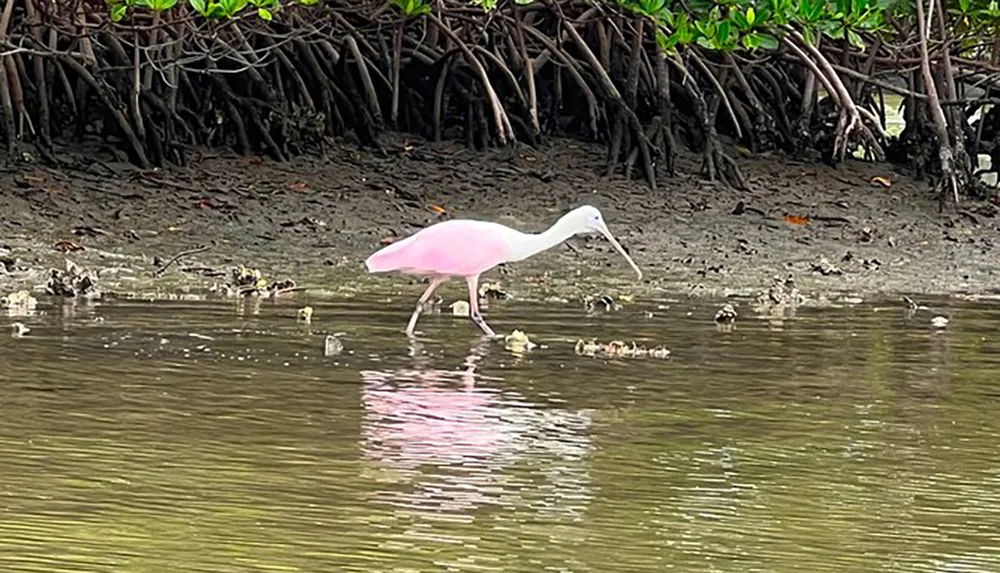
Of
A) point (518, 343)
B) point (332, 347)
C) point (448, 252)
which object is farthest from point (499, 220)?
point (332, 347)

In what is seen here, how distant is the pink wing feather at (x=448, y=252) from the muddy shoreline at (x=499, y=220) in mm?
1307

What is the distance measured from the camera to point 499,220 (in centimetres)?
1154

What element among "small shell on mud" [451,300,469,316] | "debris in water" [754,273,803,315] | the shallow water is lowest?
the shallow water

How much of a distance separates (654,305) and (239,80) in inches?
161

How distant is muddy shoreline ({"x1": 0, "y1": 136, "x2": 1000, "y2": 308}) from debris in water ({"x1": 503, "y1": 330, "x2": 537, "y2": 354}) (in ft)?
5.63

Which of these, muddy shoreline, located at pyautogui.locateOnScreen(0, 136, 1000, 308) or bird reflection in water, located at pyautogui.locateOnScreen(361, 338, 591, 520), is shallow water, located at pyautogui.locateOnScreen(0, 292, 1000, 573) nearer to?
bird reflection in water, located at pyautogui.locateOnScreen(361, 338, 591, 520)

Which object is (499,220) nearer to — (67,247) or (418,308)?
(67,247)

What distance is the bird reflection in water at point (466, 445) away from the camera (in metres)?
4.79

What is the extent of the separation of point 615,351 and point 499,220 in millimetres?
4290

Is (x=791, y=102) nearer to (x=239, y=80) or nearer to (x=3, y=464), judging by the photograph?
(x=239, y=80)

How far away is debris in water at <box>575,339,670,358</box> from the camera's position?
7289 millimetres

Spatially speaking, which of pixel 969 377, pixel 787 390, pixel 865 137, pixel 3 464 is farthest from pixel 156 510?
pixel 865 137

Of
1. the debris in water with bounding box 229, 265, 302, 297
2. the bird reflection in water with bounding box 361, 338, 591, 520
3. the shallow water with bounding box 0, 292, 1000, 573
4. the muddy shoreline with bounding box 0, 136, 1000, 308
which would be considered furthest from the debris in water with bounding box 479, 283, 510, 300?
the bird reflection in water with bounding box 361, 338, 591, 520

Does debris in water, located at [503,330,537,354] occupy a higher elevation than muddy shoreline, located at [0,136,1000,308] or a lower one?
lower
